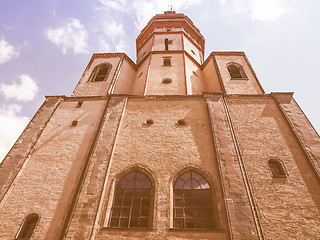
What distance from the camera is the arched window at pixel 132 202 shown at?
7.28 m

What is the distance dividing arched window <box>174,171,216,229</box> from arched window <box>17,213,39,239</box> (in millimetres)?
4395

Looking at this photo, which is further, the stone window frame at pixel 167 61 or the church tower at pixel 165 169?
the stone window frame at pixel 167 61

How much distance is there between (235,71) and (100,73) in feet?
28.7

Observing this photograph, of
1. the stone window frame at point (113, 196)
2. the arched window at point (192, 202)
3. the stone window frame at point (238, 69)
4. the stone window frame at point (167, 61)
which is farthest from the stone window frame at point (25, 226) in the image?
the stone window frame at point (238, 69)

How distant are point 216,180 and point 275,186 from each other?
1.93 m

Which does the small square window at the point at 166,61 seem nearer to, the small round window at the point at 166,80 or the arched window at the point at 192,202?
the small round window at the point at 166,80

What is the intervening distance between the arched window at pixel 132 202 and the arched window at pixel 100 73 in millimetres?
7944

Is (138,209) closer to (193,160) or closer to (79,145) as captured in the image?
(193,160)

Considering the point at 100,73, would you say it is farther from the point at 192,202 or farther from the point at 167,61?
the point at 192,202

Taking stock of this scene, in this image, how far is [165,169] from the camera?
8.41 meters

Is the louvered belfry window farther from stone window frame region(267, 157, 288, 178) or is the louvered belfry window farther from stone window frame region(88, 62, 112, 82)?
stone window frame region(88, 62, 112, 82)

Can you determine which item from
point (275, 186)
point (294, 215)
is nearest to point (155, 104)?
point (275, 186)

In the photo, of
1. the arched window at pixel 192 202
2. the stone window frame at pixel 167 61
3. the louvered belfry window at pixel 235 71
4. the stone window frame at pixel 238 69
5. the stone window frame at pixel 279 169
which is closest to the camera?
the arched window at pixel 192 202

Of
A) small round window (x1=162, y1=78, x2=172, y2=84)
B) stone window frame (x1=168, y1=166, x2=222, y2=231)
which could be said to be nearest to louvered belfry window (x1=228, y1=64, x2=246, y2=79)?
small round window (x1=162, y1=78, x2=172, y2=84)
